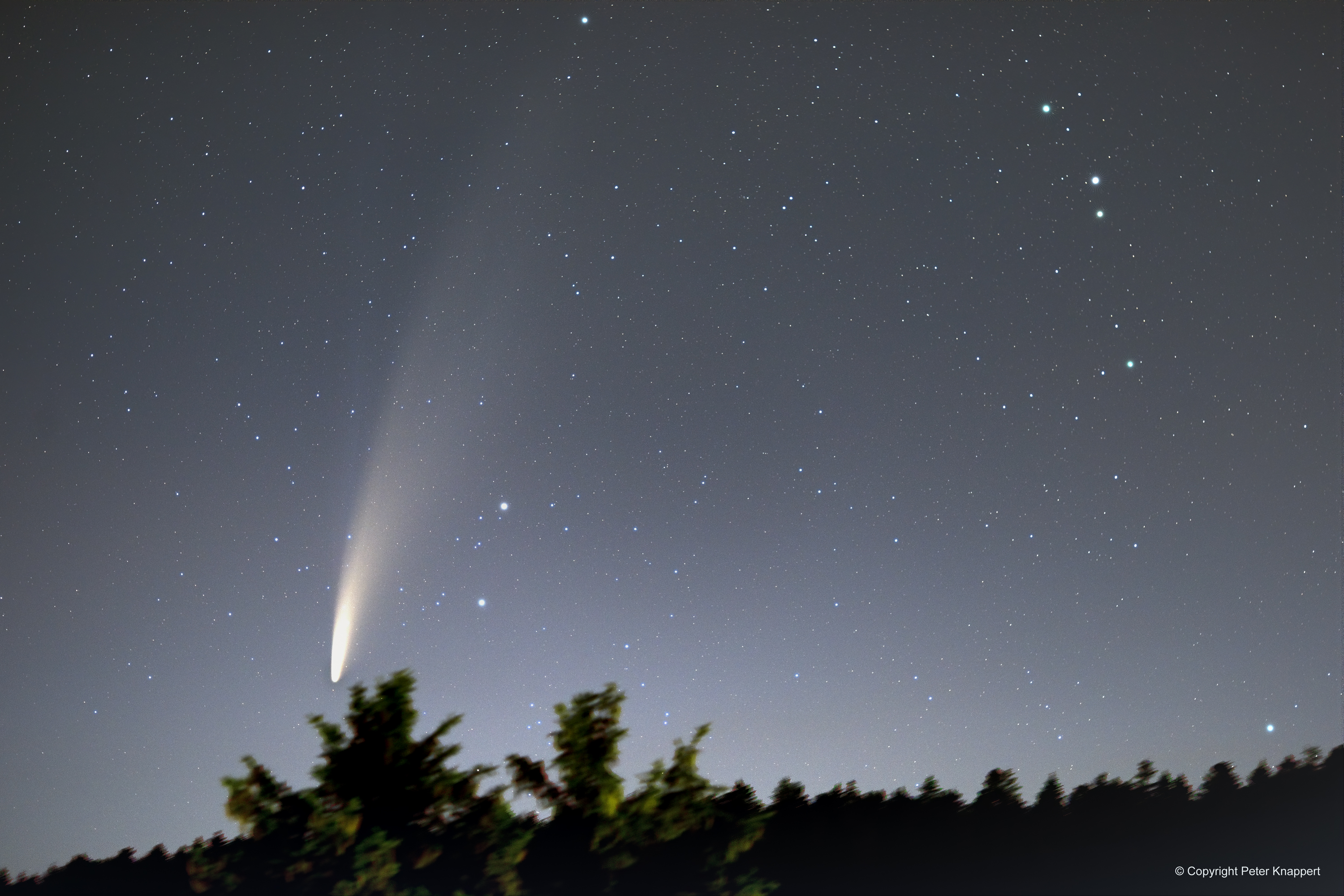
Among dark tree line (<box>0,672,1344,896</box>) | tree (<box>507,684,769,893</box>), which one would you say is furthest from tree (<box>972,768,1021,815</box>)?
tree (<box>507,684,769,893</box>)

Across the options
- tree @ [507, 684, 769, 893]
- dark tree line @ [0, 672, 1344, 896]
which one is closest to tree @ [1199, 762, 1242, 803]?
dark tree line @ [0, 672, 1344, 896]

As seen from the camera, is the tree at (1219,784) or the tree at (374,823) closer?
the tree at (374,823)

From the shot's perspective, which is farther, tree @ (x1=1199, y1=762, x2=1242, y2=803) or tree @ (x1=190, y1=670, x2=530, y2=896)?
tree @ (x1=1199, y1=762, x2=1242, y2=803)

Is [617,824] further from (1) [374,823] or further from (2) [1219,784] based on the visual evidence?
(2) [1219,784]

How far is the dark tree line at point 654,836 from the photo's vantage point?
11.3 metres

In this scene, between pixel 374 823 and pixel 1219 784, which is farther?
pixel 1219 784

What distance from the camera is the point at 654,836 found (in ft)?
40.3

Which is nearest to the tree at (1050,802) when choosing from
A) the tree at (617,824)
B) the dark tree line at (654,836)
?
the dark tree line at (654,836)

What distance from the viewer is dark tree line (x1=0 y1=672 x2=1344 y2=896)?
444 inches

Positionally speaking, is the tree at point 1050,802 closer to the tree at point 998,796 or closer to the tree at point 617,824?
the tree at point 998,796

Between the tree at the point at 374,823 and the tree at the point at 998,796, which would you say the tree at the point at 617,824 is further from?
the tree at the point at 998,796

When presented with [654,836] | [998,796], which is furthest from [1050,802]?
[654,836]

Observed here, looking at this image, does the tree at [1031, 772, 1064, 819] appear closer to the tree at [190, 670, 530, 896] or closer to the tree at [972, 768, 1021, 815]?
the tree at [972, 768, 1021, 815]

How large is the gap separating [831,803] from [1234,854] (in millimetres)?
7937
